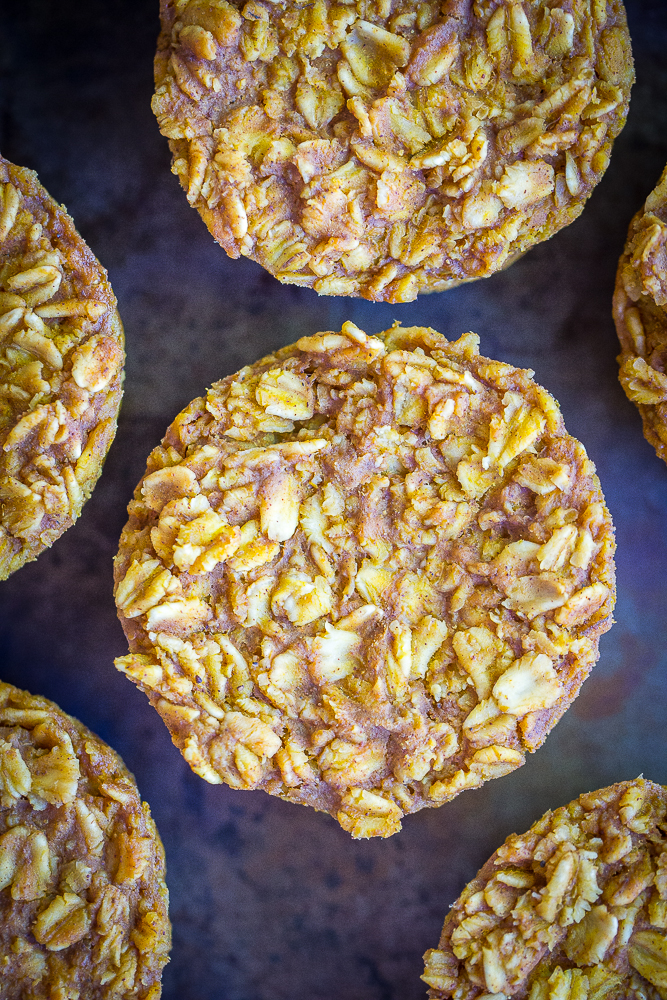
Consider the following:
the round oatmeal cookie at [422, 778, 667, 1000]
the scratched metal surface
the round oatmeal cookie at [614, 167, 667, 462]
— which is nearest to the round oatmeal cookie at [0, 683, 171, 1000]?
the scratched metal surface

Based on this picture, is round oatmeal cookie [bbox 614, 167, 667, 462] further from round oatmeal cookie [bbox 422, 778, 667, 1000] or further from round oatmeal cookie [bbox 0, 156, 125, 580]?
round oatmeal cookie [bbox 0, 156, 125, 580]

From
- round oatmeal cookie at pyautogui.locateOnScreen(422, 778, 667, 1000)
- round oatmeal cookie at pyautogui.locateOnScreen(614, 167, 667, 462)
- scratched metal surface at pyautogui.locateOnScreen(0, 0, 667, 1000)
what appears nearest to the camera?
round oatmeal cookie at pyautogui.locateOnScreen(422, 778, 667, 1000)

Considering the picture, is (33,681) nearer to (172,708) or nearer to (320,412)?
(172,708)

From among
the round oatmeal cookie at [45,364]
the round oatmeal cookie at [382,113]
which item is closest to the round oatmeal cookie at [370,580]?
the round oatmeal cookie at [45,364]

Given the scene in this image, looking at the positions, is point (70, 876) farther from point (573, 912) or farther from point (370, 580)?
point (573, 912)

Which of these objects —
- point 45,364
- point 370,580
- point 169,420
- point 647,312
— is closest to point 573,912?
point 370,580

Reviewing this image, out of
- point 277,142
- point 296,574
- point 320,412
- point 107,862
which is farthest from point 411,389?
point 107,862
